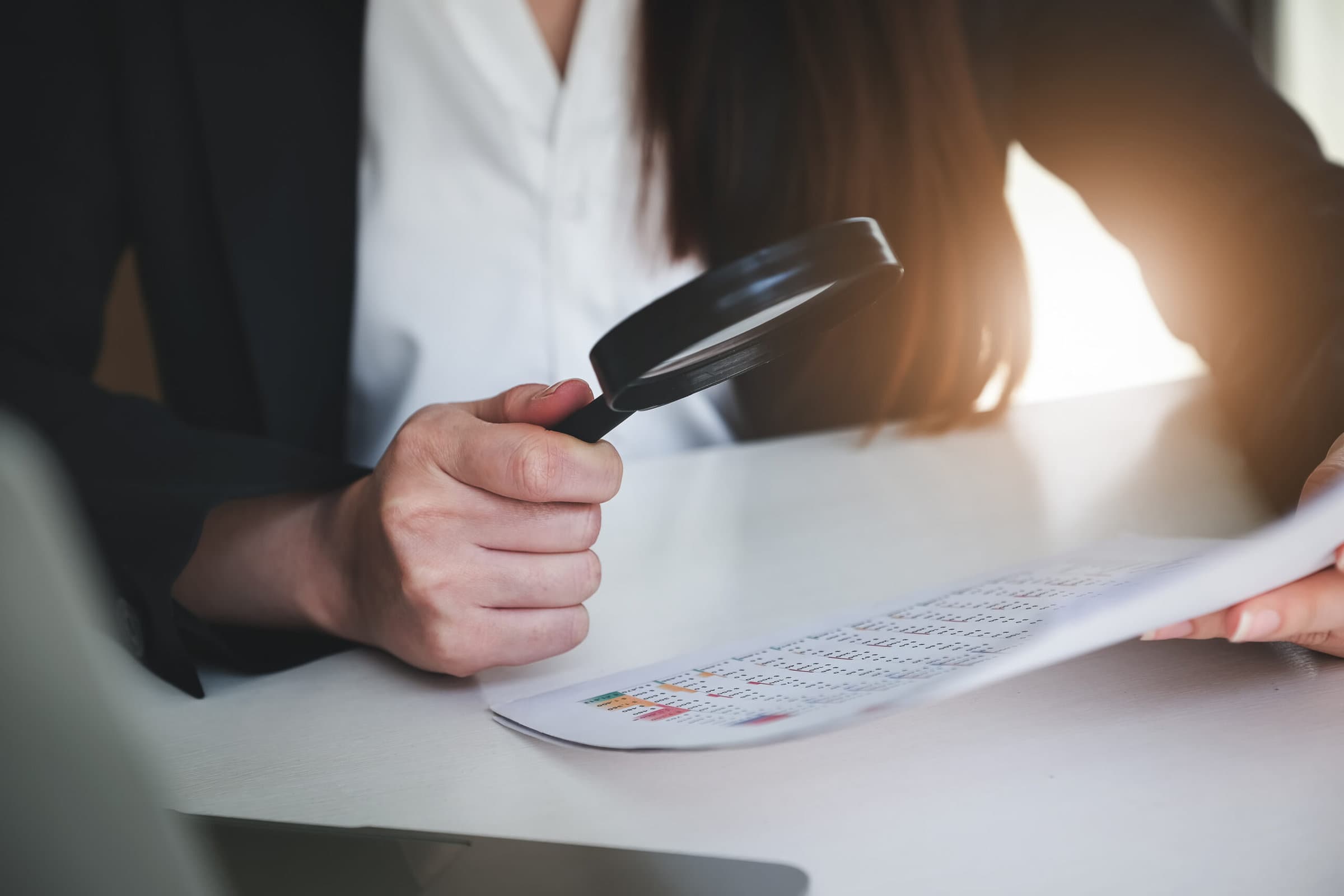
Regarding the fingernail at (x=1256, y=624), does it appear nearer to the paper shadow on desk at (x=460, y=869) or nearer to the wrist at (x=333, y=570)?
the paper shadow on desk at (x=460, y=869)

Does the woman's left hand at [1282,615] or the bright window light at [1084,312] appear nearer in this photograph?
the woman's left hand at [1282,615]

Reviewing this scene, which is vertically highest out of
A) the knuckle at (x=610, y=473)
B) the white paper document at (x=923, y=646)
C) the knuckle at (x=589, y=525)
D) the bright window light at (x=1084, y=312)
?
the bright window light at (x=1084, y=312)

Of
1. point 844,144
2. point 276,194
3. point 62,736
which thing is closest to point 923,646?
point 62,736

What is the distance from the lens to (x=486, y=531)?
498mm

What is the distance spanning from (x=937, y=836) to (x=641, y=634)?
26 cm

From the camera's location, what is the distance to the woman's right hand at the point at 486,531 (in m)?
0.47

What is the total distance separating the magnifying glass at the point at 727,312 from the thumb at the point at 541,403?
2cm

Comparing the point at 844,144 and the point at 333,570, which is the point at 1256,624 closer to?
the point at 333,570

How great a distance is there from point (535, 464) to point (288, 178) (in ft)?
2.06

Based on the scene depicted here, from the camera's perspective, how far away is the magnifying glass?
38cm

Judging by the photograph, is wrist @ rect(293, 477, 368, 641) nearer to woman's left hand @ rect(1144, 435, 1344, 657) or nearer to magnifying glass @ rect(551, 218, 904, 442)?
magnifying glass @ rect(551, 218, 904, 442)

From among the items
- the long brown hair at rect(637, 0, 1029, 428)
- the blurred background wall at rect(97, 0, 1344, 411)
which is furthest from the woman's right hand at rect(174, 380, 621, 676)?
the blurred background wall at rect(97, 0, 1344, 411)

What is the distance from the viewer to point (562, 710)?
44cm

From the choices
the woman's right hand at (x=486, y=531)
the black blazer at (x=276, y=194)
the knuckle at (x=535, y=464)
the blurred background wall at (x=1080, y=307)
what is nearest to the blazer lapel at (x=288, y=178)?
the black blazer at (x=276, y=194)
